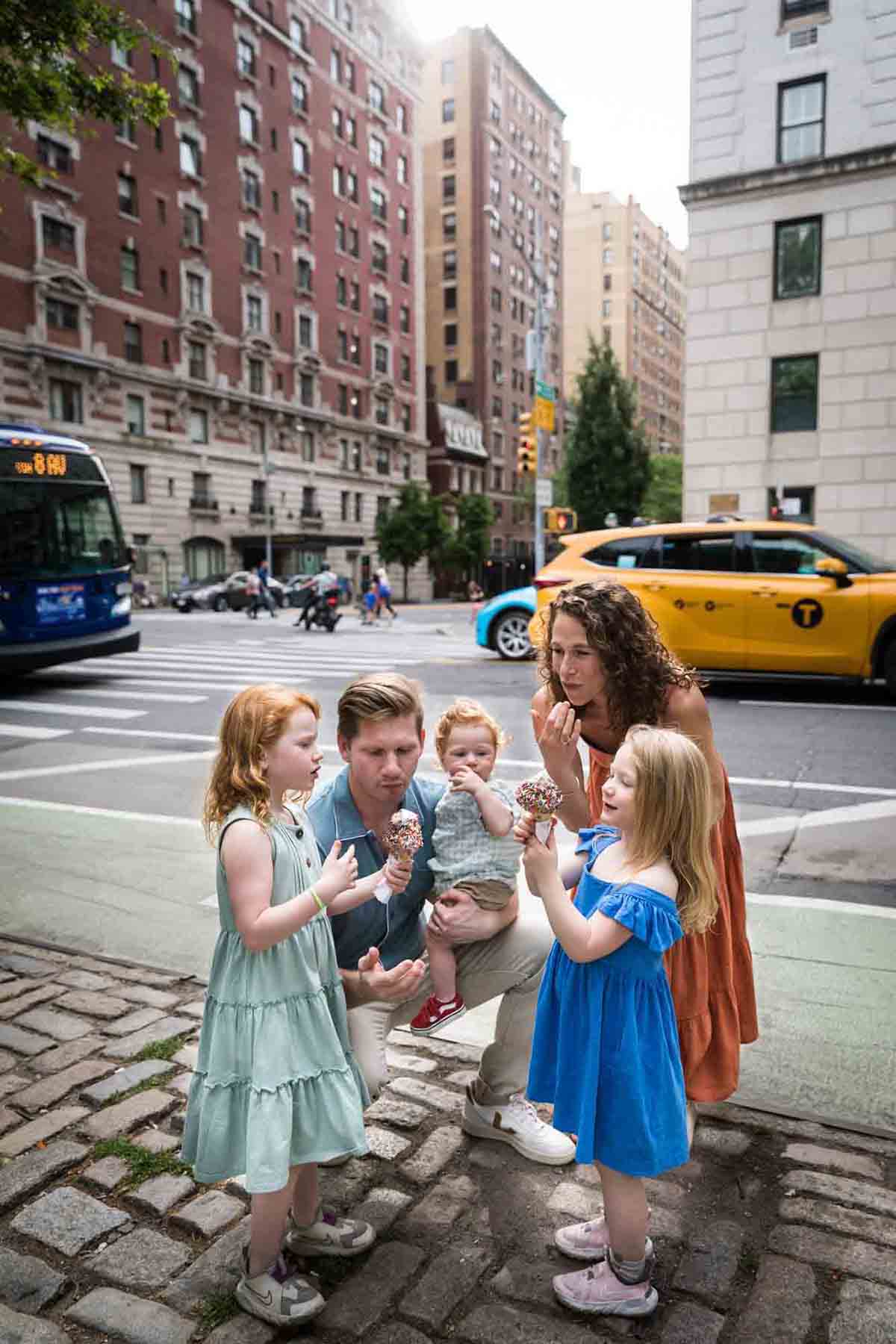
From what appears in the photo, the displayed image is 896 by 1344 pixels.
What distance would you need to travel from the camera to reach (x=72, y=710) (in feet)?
37.1

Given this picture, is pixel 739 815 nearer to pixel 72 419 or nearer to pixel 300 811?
pixel 300 811

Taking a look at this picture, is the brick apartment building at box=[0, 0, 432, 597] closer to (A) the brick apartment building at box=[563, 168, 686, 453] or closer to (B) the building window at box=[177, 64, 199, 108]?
(B) the building window at box=[177, 64, 199, 108]

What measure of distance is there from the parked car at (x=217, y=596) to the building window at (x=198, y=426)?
11.9 metres

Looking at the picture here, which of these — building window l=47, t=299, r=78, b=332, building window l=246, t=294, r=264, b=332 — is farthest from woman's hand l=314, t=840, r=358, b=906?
building window l=246, t=294, r=264, b=332

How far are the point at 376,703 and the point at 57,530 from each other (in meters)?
12.0

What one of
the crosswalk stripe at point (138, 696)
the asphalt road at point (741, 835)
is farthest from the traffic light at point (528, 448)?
the crosswalk stripe at point (138, 696)

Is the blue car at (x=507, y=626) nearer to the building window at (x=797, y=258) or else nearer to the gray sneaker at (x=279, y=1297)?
the building window at (x=797, y=258)

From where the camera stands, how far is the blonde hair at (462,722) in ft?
8.77

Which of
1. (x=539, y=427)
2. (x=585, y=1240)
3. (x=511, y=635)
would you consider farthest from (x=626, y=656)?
(x=539, y=427)

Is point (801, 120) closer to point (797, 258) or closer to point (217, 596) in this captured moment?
point (797, 258)

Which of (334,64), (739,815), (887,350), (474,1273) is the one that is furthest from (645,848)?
(334,64)

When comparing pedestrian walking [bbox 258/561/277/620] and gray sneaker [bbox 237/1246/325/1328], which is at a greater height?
pedestrian walking [bbox 258/561/277/620]

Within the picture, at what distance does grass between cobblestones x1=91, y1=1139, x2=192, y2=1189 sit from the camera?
105 inches

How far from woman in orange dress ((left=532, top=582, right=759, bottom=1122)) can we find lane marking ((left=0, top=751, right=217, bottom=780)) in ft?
18.5
